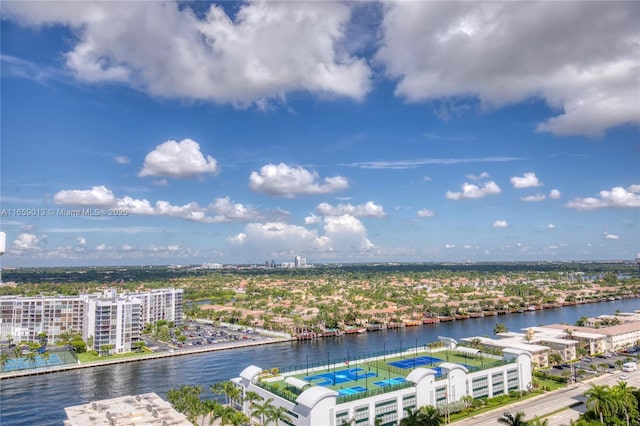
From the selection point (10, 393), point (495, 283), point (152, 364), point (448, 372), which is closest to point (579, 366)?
point (448, 372)

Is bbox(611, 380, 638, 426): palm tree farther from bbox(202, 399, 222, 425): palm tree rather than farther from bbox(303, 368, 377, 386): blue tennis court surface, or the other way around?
bbox(202, 399, 222, 425): palm tree

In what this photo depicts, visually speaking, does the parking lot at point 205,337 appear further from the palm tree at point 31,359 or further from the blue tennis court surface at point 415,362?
the blue tennis court surface at point 415,362

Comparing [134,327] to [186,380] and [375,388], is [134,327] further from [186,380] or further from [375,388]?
[375,388]

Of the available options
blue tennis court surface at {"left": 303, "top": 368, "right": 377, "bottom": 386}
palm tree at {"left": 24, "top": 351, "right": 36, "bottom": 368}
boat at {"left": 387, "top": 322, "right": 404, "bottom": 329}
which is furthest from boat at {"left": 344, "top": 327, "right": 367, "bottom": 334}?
palm tree at {"left": 24, "top": 351, "right": 36, "bottom": 368}

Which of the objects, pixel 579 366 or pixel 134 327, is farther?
pixel 134 327

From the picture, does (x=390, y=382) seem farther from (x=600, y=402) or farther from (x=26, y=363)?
(x=26, y=363)

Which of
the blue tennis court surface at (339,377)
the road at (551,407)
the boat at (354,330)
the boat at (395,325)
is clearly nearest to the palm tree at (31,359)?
the blue tennis court surface at (339,377)
